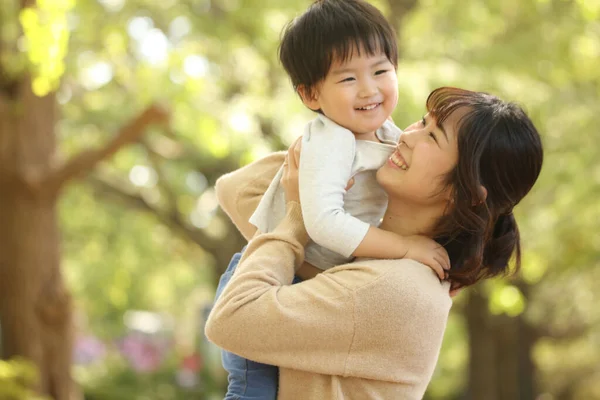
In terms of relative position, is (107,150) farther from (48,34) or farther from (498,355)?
(498,355)

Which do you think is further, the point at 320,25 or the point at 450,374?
the point at 450,374

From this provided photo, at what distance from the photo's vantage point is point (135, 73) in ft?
28.5

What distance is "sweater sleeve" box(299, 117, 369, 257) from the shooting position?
2332 millimetres

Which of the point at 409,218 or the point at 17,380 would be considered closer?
the point at 409,218

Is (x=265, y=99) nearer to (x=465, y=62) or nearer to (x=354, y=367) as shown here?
(x=465, y=62)

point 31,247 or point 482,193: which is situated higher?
point 482,193

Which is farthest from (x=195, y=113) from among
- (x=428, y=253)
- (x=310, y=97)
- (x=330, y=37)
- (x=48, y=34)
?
(x=428, y=253)

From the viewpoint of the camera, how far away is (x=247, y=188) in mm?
2754

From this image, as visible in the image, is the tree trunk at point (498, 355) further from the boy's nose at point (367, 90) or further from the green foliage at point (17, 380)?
the boy's nose at point (367, 90)

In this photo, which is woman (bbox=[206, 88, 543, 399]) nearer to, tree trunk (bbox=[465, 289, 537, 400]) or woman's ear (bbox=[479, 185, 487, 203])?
woman's ear (bbox=[479, 185, 487, 203])

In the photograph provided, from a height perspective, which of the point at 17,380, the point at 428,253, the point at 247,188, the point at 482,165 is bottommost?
the point at 17,380

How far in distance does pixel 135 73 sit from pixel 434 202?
6.59 m

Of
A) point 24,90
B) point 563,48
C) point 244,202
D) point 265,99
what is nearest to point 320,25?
point 244,202

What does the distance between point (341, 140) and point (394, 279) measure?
0.37 meters
